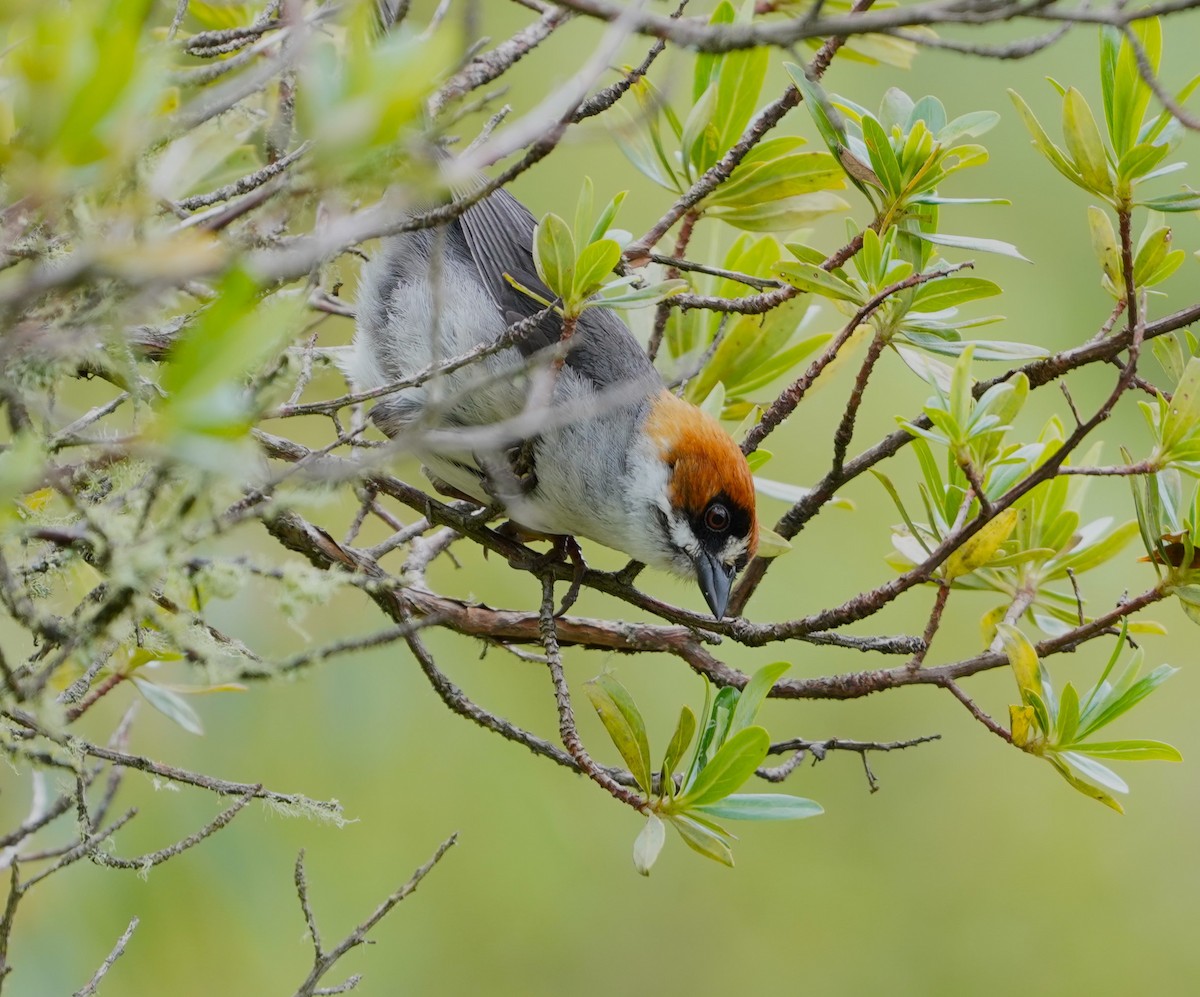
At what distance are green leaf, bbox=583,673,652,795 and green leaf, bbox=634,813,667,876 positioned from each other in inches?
3.8

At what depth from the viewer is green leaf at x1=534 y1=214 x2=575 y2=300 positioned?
2.09 meters

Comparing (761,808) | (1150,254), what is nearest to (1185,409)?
(1150,254)

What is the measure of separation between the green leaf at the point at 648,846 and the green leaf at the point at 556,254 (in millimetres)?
955

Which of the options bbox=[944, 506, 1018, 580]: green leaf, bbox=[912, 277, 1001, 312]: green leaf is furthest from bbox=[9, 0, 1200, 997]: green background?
bbox=[912, 277, 1001, 312]: green leaf

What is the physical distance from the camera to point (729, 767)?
201cm

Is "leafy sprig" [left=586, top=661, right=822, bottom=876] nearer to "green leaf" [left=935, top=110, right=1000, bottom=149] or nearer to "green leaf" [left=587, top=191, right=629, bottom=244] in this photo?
"green leaf" [left=587, top=191, right=629, bottom=244]

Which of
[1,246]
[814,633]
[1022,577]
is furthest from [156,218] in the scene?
[1022,577]

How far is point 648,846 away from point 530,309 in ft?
6.27

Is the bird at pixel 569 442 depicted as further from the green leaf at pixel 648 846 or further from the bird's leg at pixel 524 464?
the green leaf at pixel 648 846

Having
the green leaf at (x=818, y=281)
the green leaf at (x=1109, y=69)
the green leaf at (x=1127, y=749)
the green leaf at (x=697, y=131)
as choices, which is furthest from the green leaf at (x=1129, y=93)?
the green leaf at (x=1127, y=749)

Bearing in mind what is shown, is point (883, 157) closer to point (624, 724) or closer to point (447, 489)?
point (624, 724)

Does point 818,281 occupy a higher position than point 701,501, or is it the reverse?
Result: point 818,281

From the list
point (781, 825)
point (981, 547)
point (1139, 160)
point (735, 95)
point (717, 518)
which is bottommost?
point (781, 825)

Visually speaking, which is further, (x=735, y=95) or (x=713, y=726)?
(x=735, y=95)
